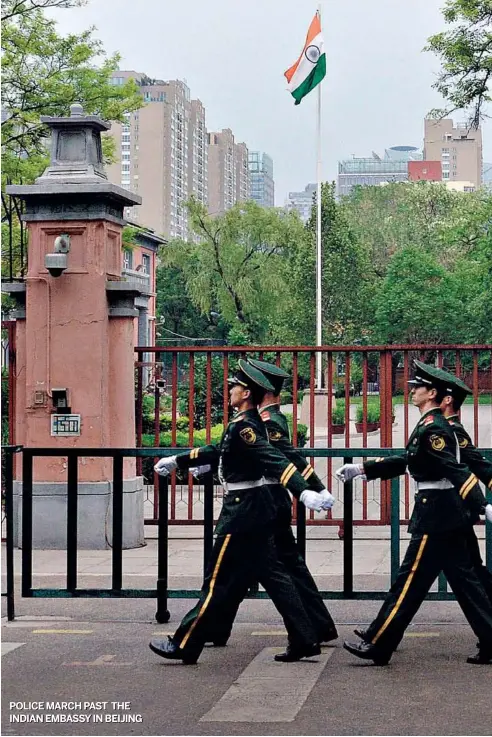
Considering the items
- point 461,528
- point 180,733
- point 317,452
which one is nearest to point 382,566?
point 317,452

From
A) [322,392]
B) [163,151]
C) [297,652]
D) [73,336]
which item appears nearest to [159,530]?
[297,652]

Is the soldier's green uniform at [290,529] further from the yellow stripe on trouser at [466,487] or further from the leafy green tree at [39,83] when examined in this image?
the leafy green tree at [39,83]

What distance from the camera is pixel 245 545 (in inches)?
287

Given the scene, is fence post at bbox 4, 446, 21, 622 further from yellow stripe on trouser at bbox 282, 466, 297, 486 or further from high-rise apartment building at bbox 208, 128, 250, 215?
high-rise apartment building at bbox 208, 128, 250, 215

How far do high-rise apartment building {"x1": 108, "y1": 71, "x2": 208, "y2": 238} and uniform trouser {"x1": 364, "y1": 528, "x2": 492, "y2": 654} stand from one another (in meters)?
105

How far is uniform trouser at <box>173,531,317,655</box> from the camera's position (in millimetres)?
7238

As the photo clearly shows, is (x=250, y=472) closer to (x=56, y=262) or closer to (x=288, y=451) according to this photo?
(x=288, y=451)

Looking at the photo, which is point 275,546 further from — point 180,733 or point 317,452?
point 180,733

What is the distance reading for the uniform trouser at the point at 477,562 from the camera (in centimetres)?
718

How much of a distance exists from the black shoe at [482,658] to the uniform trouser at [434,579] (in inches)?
2.1

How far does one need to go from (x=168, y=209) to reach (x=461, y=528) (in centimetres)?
11298

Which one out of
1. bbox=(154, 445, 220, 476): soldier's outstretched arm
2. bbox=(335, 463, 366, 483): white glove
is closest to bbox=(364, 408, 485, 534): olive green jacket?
bbox=(335, 463, 366, 483): white glove

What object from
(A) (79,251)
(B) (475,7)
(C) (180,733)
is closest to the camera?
(C) (180,733)

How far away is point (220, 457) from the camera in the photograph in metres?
7.40
